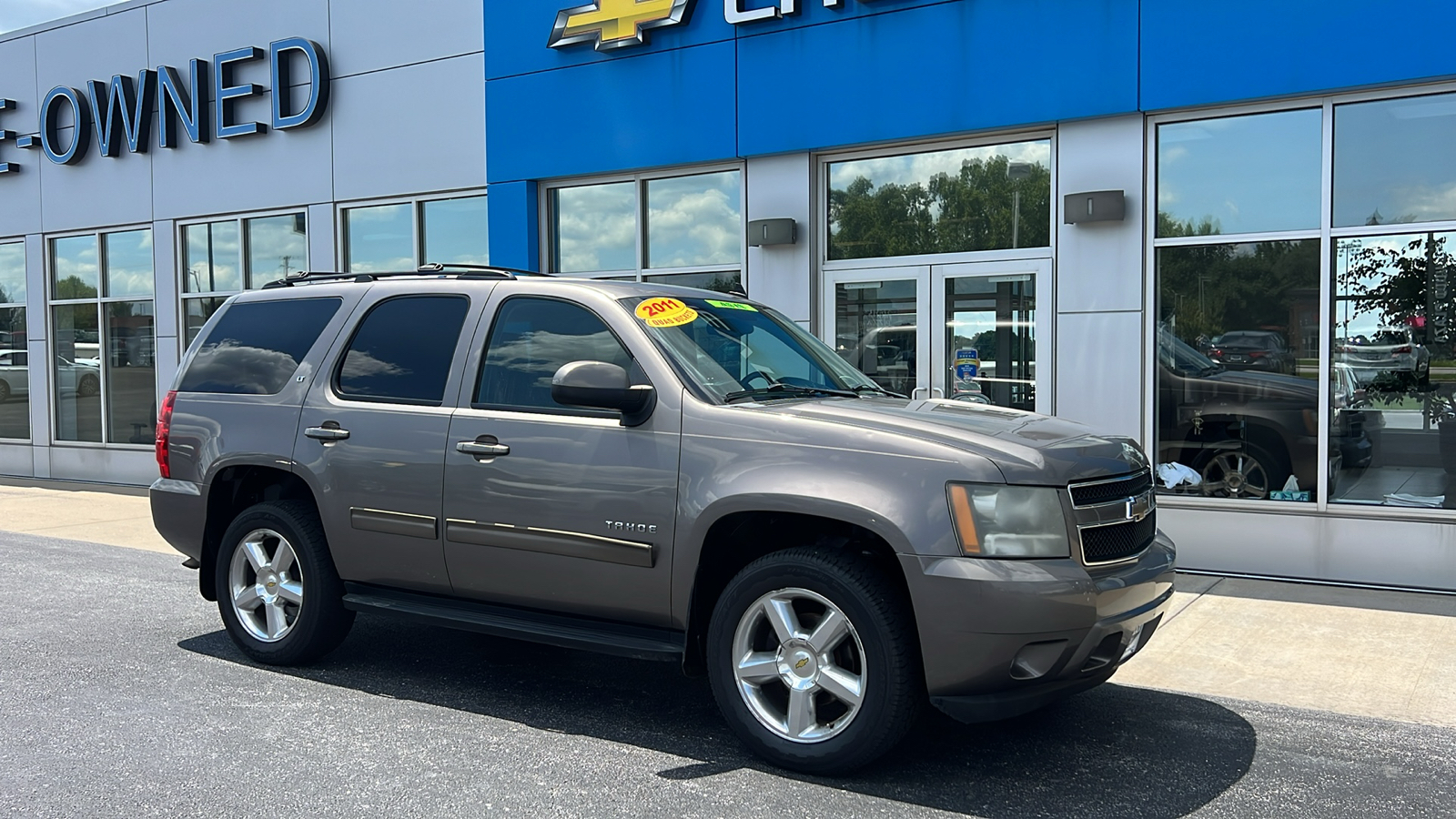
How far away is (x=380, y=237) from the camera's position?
1327 centimetres

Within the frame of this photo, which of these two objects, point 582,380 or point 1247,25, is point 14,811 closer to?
point 582,380

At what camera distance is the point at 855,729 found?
430cm

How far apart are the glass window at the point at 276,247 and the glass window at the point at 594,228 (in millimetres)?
3650

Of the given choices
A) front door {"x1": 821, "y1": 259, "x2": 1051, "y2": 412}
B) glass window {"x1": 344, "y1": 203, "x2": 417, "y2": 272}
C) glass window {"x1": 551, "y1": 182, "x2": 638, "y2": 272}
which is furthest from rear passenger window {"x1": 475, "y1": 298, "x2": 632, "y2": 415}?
glass window {"x1": 344, "y1": 203, "x2": 417, "y2": 272}

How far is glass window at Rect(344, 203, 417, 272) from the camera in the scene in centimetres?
1306

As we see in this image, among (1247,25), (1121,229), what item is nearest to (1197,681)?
(1121,229)

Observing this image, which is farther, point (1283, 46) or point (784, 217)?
point (784, 217)

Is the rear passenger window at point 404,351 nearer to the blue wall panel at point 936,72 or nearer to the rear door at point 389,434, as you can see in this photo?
the rear door at point 389,434

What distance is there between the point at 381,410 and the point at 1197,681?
13.9 ft

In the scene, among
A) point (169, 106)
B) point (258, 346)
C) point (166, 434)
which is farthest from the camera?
point (169, 106)

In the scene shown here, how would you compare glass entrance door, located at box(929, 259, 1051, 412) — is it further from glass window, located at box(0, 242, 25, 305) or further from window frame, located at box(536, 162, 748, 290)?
glass window, located at box(0, 242, 25, 305)

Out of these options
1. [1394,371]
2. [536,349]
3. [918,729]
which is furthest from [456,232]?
[918,729]

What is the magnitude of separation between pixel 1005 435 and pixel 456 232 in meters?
9.43

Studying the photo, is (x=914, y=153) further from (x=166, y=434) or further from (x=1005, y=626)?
(x=1005, y=626)
